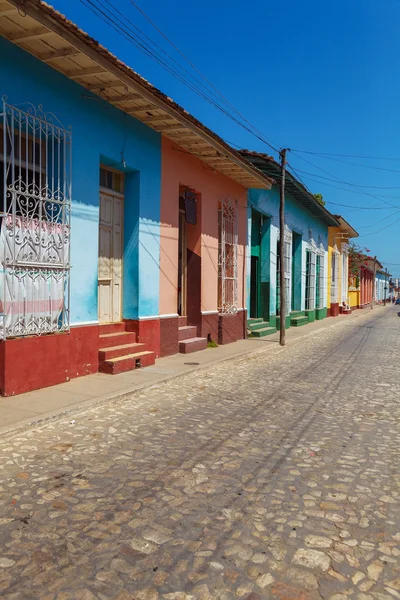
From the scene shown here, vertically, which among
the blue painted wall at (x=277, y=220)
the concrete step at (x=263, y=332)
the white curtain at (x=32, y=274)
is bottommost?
the concrete step at (x=263, y=332)

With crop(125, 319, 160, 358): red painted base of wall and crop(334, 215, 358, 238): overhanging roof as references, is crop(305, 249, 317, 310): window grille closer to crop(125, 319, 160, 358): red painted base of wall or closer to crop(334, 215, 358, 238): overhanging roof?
crop(334, 215, 358, 238): overhanging roof

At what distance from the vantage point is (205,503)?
3.40 m

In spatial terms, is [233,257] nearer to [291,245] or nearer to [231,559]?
[291,245]

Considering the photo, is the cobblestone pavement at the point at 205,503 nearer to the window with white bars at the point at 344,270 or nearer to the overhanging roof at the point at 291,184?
the overhanging roof at the point at 291,184

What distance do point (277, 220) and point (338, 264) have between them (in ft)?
50.7

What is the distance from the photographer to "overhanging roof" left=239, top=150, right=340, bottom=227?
14.7 m

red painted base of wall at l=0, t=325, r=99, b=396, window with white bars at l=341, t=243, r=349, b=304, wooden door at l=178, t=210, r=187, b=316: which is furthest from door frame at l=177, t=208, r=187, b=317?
window with white bars at l=341, t=243, r=349, b=304

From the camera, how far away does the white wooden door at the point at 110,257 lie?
8852 millimetres

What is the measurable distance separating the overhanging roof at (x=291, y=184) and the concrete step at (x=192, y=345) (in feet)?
20.6

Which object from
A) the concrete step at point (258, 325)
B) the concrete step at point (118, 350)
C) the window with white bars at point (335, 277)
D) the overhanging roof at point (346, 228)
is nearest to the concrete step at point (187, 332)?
the concrete step at point (118, 350)

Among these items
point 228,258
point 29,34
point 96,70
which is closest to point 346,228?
point 228,258

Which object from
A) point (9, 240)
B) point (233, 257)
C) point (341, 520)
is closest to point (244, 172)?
point (233, 257)

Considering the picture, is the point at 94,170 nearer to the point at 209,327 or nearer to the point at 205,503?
the point at 209,327

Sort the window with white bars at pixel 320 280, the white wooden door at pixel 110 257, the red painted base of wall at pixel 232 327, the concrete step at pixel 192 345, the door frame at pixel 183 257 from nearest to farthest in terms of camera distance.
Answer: the white wooden door at pixel 110 257
the concrete step at pixel 192 345
the door frame at pixel 183 257
the red painted base of wall at pixel 232 327
the window with white bars at pixel 320 280
